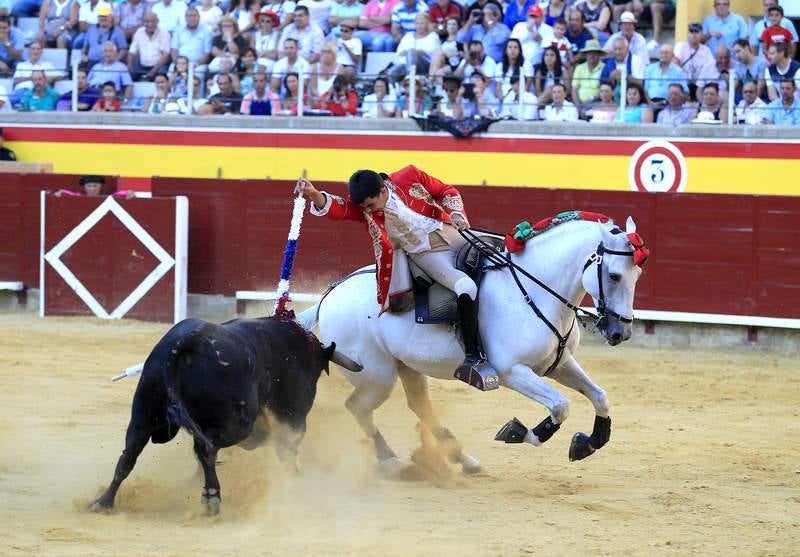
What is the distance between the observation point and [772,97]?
465 inches

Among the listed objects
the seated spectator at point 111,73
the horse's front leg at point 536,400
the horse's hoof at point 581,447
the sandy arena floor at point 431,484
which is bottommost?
the sandy arena floor at point 431,484

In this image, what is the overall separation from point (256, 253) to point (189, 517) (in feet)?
23.4

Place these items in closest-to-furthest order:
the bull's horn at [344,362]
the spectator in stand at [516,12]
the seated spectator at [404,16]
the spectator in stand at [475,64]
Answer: the bull's horn at [344,362]
the spectator in stand at [475,64]
the spectator in stand at [516,12]
the seated spectator at [404,16]

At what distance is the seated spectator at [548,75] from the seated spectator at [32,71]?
5.46 m

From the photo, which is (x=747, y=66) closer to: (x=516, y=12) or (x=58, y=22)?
(x=516, y=12)

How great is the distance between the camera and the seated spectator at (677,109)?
39.3 feet

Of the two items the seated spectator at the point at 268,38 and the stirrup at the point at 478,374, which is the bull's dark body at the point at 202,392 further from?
the seated spectator at the point at 268,38

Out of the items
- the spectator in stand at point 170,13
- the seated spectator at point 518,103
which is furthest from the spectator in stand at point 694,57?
the spectator in stand at point 170,13

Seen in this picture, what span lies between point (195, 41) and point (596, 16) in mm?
4413

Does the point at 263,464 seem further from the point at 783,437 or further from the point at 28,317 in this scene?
the point at 28,317

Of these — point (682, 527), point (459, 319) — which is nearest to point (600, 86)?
point (459, 319)

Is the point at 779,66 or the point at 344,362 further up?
the point at 779,66

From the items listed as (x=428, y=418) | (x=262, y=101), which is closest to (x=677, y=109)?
(x=262, y=101)

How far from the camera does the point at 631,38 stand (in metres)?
12.4
